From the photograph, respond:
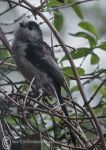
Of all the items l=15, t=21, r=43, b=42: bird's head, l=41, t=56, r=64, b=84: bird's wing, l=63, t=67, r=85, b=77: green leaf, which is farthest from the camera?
l=15, t=21, r=43, b=42: bird's head

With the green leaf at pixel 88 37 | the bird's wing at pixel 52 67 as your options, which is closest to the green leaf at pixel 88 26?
the green leaf at pixel 88 37

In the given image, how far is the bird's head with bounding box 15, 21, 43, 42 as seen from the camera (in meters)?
2.94

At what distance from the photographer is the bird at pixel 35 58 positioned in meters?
2.72

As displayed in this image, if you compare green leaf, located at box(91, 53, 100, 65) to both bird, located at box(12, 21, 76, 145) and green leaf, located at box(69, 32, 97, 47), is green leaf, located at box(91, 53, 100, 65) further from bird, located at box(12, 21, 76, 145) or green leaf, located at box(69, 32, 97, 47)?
bird, located at box(12, 21, 76, 145)

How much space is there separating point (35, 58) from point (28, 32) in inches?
8.9

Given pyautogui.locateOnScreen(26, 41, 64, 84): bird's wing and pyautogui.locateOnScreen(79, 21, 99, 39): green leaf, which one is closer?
pyautogui.locateOnScreen(79, 21, 99, 39): green leaf

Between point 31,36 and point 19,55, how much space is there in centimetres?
20

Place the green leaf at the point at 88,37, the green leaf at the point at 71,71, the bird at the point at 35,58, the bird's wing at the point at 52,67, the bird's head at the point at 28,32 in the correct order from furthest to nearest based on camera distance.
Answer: the bird's head at the point at 28,32 → the bird at the point at 35,58 → the bird's wing at the point at 52,67 → the green leaf at the point at 88,37 → the green leaf at the point at 71,71

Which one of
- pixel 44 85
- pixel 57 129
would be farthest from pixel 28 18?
pixel 57 129

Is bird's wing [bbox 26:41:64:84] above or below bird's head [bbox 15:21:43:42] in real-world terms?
below

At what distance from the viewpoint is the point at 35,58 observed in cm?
283

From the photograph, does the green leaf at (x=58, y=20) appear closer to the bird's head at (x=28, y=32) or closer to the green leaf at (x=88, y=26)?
the green leaf at (x=88, y=26)

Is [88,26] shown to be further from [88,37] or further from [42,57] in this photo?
[42,57]

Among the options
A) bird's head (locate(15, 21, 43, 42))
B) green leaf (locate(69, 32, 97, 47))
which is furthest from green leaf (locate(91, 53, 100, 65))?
bird's head (locate(15, 21, 43, 42))
